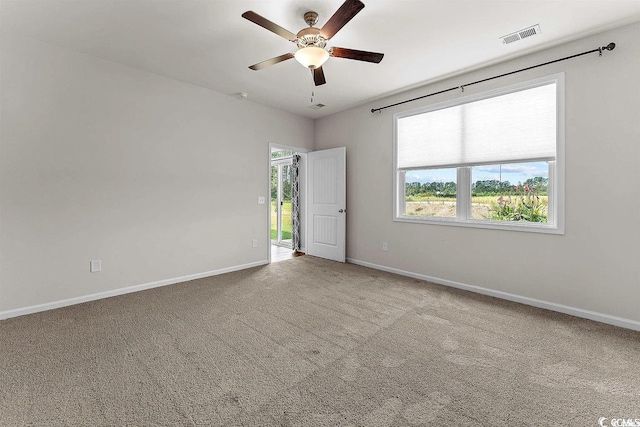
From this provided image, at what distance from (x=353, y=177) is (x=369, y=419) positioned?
4036 millimetres

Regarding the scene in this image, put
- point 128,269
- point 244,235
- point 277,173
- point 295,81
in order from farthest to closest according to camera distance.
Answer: point 277,173 → point 244,235 → point 295,81 → point 128,269

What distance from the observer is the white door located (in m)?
5.26

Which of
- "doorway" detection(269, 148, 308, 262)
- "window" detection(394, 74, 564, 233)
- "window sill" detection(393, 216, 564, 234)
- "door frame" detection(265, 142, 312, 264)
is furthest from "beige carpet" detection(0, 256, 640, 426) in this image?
"doorway" detection(269, 148, 308, 262)

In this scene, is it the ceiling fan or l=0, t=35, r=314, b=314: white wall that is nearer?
the ceiling fan

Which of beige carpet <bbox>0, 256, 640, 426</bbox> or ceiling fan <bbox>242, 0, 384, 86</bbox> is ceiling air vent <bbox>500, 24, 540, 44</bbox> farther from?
beige carpet <bbox>0, 256, 640, 426</bbox>

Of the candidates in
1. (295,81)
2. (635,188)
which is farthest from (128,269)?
(635,188)

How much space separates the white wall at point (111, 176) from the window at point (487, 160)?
2620 millimetres

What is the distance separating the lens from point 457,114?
381 cm

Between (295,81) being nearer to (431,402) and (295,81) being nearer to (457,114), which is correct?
(457,114)

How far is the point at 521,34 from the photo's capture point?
2783 millimetres

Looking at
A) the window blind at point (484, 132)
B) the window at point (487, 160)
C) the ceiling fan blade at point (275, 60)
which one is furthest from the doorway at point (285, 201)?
A: the ceiling fan blade at point (275, 60)

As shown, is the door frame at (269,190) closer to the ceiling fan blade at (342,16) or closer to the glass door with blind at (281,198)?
the glass door with blind at (281,198)

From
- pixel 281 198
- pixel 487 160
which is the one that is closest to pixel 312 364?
pixel 487 160

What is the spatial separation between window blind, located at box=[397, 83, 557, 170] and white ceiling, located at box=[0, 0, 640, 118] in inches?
19.8
